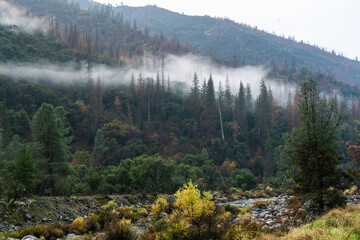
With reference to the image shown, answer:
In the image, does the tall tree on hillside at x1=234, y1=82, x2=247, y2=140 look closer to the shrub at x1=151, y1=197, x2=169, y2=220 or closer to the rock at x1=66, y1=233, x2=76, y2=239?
the shrub at x1=151, y1=197, x2=169, y2=220

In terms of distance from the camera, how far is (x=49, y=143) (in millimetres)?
35031

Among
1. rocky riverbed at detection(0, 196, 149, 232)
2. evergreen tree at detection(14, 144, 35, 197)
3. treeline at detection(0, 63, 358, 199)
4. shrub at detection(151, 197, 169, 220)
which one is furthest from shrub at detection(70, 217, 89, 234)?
treeline at detection(0, 63, 358, 199)

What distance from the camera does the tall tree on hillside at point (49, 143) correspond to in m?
34.6

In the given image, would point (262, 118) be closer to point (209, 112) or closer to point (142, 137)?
point (209, 112)

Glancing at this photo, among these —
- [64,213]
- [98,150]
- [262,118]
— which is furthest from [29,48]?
[64,213]

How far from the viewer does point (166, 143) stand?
96188 millimetres

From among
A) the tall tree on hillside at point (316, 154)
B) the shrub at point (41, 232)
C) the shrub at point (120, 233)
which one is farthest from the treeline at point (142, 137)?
the tall tree on hillside at point (316, 154)

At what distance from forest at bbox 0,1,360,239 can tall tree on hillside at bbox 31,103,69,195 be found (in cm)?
12

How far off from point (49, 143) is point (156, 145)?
58.8m

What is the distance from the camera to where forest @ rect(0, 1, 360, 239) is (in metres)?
19.9

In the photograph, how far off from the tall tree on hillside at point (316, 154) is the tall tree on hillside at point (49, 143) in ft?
88.6

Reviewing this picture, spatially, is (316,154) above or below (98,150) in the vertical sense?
above

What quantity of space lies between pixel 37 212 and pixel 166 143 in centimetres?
7128

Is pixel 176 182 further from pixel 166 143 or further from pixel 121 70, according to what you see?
Result: pixel 121 70
